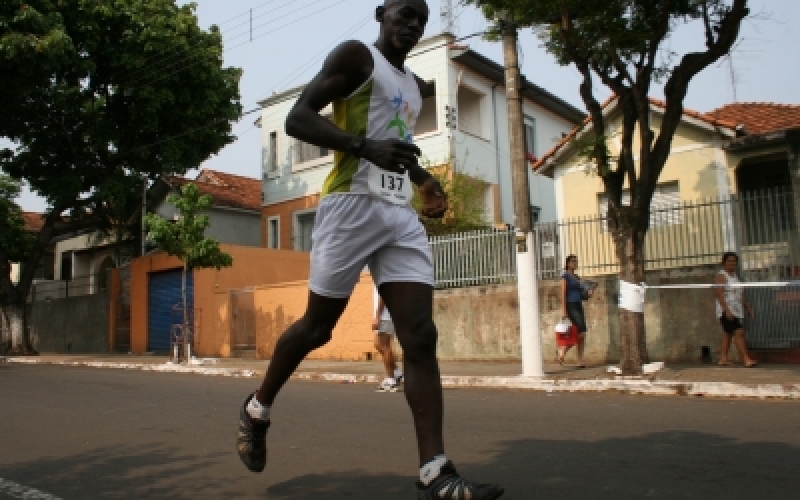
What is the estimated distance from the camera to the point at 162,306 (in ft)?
69.3

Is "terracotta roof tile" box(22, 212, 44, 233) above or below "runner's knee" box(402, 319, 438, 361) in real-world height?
above

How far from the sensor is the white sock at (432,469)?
103 inches

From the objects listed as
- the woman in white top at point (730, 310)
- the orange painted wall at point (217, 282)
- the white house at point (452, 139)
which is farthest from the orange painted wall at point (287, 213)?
the woman in white top at point (730, 310)

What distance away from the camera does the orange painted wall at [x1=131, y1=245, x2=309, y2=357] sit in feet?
61.5

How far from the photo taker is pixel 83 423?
19.8 ft

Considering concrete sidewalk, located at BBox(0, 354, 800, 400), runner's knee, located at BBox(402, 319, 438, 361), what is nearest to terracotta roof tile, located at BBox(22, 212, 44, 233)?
concrete sidewalk, located at BBox(0, 354, 800, 400)

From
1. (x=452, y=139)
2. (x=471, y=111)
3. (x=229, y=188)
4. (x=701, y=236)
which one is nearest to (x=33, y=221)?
(x=229, y=188)

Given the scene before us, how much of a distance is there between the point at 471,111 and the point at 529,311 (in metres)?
14.0

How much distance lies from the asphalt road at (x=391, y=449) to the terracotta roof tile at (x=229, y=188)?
17819 millimetres

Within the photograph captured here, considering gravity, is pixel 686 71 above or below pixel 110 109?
below

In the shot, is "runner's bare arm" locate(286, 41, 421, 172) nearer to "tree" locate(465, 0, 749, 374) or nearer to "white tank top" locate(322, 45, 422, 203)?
"white tank top" locate(322, 45, 422, 203)

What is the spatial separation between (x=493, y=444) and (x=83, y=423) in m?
3.53

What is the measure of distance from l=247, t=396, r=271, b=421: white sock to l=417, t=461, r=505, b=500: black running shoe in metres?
1.03

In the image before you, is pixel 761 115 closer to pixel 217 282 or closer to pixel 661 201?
pixel 661 201
